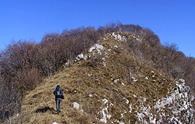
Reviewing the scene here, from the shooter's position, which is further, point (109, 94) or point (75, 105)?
point (109, 94)

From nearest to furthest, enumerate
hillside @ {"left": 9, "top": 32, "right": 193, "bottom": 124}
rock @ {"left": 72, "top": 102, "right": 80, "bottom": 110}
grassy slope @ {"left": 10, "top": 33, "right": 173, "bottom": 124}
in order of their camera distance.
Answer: grassy slope @ {"left": 10, "top": 33, "right": 173, "bottom": 124}
hillside @ {"left": 9, "top": 32, "right": 193, "bottom": 124}
rock @ {"left": 72, "top": 102, "right": 80, "bottom": 110}

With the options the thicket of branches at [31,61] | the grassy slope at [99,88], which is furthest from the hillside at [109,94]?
the thicket of branches at [31,61]

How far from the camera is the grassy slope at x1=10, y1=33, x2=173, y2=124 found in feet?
89.0

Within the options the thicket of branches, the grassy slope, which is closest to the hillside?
the grassy slope

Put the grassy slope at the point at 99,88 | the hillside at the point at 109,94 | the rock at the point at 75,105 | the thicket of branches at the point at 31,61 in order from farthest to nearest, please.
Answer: the thicket of branches at the point at 31,61 → the rock at the point at 75,105 → the hillside at the point at 109,94 → the grassy slope at the point at 99,88

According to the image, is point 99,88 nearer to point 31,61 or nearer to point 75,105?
point 75,105

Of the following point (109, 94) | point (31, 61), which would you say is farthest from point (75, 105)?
point (31, 61)

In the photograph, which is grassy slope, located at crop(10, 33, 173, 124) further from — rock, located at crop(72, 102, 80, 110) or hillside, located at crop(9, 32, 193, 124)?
rock, located at crop(72, 102, 80, 110)

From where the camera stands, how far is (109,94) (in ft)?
107

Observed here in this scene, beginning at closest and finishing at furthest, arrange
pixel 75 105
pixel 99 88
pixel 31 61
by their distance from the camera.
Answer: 1. pixel 75 105
2. pixel 99 88
3. pixel 31 61

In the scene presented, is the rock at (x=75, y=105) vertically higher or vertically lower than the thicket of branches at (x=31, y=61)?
lower

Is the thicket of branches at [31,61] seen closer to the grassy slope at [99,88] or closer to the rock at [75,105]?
the grassy slope at [99,88]

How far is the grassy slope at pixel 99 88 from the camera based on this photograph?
27.1m

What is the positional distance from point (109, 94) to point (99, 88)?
89 cm
